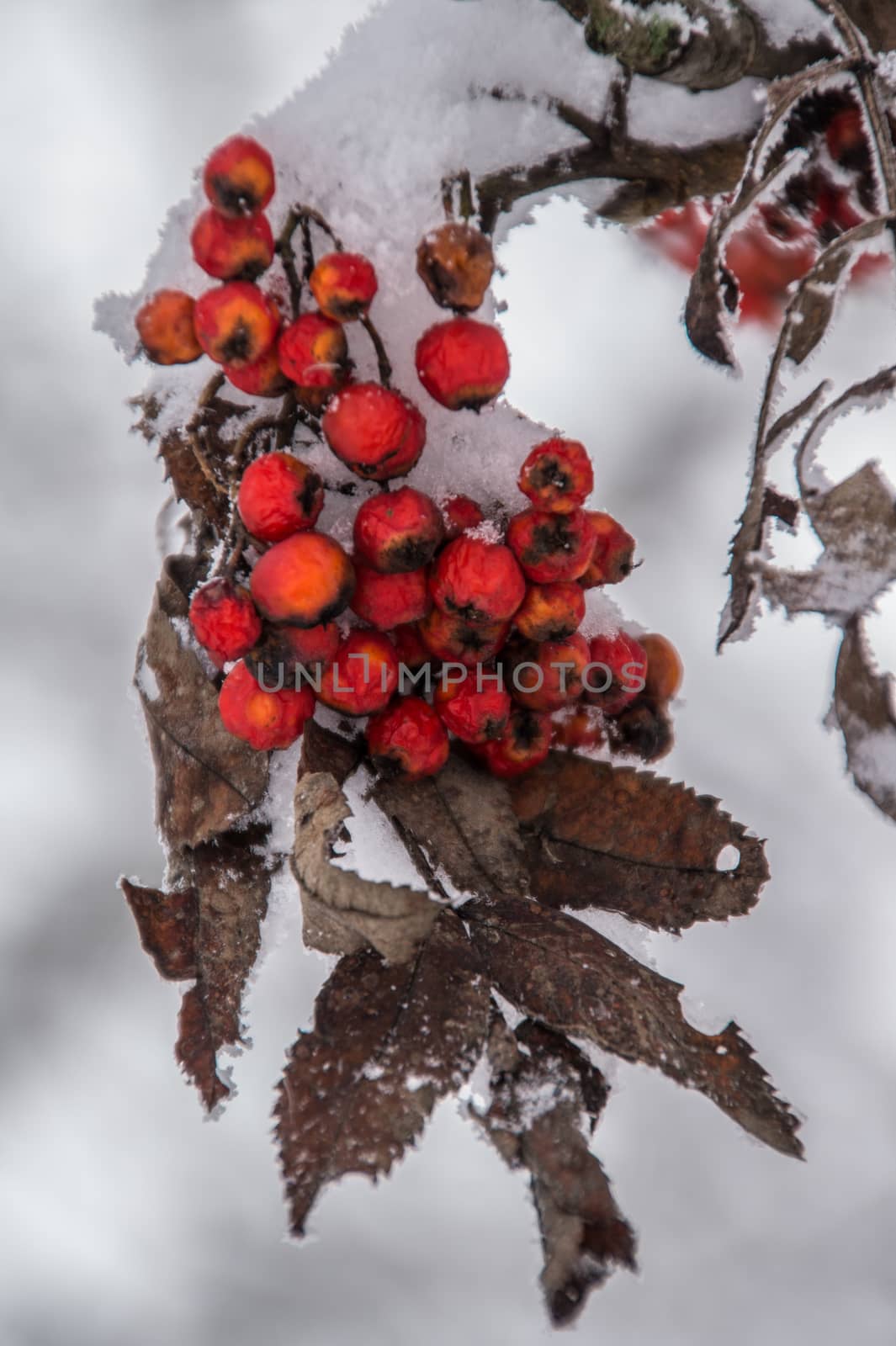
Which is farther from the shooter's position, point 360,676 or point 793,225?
point 793,225

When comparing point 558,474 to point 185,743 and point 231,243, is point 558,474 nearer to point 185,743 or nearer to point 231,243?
point 231,243

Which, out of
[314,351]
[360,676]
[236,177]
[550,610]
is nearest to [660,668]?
[550,610]

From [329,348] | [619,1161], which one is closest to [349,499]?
[329,348]

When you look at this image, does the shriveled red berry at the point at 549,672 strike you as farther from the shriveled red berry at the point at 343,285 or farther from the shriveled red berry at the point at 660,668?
the shriveled red berry at the point at 343,285

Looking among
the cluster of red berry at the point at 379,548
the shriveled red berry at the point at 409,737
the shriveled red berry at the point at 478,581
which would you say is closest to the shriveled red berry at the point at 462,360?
the cluster of red berry at the point at 379,548

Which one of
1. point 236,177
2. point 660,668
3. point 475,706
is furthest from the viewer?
point 660,668

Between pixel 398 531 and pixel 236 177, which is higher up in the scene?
pixel 236 177

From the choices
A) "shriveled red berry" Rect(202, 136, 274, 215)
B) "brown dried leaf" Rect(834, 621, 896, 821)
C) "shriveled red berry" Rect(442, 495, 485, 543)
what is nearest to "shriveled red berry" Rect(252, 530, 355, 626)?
"shriveled red berry" Rect(442, 495, 485, 543)
